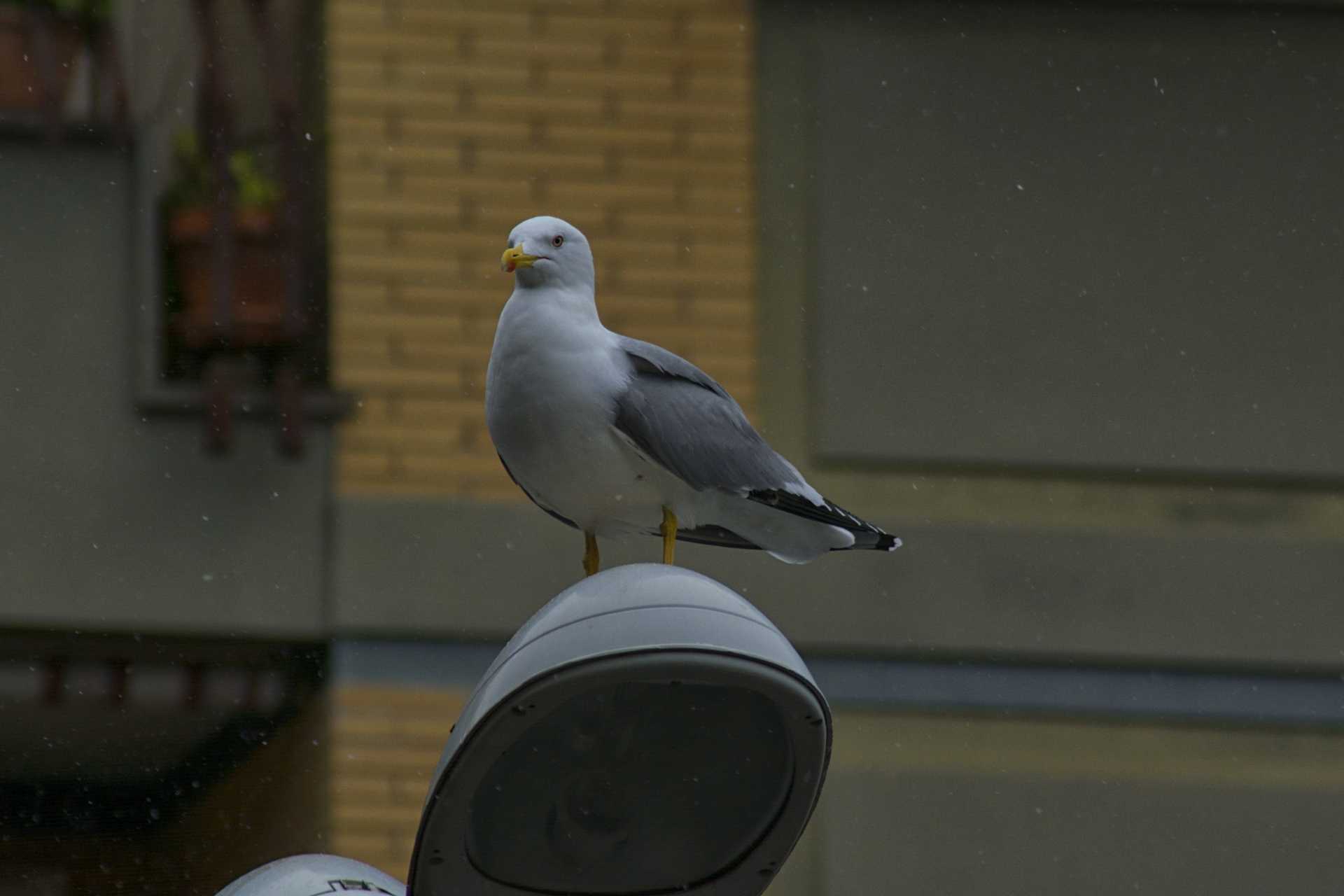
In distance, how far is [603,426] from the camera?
166 cm

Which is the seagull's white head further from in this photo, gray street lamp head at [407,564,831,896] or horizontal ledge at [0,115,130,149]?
horizontal ledge at [0,115,130,149]

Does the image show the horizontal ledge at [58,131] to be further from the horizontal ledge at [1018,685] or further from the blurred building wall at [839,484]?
the horizontal ledge at [1018,685]

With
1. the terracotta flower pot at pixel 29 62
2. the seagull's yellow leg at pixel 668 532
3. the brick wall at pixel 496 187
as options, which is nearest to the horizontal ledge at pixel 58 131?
the terracotta flower pot at pixel 29 62

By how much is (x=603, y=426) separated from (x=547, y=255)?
147mm

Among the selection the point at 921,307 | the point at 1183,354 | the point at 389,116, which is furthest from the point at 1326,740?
the point at 389,116

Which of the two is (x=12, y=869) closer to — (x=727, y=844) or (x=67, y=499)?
(x=67, y=499)

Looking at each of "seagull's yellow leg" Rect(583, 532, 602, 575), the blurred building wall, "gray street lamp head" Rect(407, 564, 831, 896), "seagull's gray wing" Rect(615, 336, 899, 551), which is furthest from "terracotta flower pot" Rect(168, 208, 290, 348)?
"gray street lamp head" Rect(407, 564, 831, 896)

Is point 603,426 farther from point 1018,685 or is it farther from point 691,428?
point 1018,685

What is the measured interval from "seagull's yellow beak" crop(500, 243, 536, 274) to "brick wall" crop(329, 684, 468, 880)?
1930mm

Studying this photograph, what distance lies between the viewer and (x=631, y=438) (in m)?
1.69

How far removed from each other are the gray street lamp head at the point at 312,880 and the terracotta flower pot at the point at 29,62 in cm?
218

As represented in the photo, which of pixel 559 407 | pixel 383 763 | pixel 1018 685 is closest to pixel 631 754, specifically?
pixel 559 407

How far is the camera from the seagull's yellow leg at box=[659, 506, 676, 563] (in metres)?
1.74

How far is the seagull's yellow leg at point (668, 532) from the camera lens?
1740mm
